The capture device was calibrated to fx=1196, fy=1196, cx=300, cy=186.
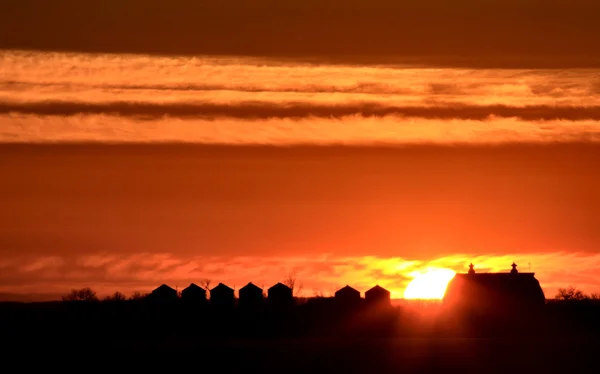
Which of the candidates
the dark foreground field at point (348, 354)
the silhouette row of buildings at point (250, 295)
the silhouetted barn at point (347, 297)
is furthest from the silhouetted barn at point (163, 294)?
the dark foreground field at point (348, 354)

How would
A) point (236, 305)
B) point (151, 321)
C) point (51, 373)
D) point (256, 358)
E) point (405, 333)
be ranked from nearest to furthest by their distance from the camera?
point (51, 373), point (256, 358), point (405, 333), point (151, 321), point (236, 305)

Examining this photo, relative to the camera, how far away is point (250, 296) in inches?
5940

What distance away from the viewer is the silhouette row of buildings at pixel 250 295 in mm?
147875

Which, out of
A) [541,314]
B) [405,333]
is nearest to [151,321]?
[405,333]

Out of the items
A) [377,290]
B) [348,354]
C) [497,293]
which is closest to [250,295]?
[377,290]

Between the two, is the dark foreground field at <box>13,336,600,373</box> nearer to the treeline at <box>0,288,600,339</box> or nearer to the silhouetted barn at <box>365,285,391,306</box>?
the treeline at <box>0,288,600,339</box>

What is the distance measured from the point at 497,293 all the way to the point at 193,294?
37.8 metres

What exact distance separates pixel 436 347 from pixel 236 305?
57353 mm

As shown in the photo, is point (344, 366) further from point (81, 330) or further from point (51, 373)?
point (81, 330)

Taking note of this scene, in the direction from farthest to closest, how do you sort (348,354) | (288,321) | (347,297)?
(347,297)
(288,321)
(348,354)

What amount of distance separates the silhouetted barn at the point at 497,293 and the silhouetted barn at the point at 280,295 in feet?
66.9

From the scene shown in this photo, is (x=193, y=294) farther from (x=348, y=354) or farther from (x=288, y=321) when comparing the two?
(x=348, y=354)

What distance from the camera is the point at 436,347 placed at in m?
95.6

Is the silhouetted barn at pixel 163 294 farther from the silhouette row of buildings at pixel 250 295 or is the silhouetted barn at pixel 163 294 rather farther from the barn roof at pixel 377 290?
the barn roof at pixel 377 290
